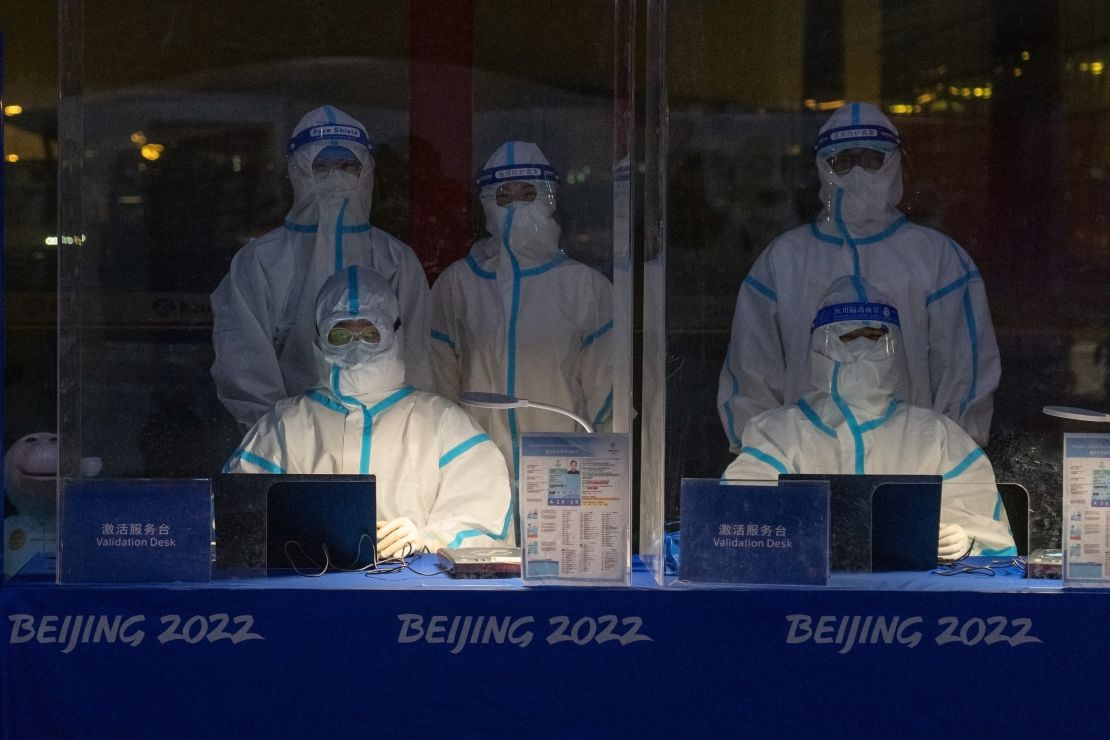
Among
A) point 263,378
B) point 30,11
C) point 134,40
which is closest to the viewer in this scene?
point 134,40

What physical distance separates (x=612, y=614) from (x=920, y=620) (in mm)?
533

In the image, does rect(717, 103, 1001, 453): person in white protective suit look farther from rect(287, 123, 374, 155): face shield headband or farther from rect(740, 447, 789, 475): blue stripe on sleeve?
rect(287, 123, 374, 155): face shield headband

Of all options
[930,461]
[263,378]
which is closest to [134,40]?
[263,378]

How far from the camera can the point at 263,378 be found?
2.90 meters

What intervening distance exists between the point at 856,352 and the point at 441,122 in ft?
3.56

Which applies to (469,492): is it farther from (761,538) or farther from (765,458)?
(761,538)

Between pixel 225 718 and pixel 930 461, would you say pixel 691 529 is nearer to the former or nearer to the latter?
pixel 930 461

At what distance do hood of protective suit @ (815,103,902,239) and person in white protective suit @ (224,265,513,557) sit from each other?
1.01 metres

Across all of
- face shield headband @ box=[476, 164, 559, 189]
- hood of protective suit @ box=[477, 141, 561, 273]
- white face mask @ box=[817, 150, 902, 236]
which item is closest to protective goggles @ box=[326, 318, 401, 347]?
hood of protective suit @ box=[477, 141, 561, 273]

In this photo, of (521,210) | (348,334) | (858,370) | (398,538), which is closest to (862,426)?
(858,370)

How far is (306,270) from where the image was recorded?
2.97 meters

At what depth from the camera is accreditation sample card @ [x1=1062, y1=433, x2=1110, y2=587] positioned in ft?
7.40

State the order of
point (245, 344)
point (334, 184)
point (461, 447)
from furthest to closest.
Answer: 1. point (334, 184)
2. point (245, 344)
3. point (461, 447)

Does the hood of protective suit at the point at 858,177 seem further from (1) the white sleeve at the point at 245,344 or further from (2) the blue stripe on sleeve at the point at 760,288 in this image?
(1) the white sleeve at the point at 245,344
